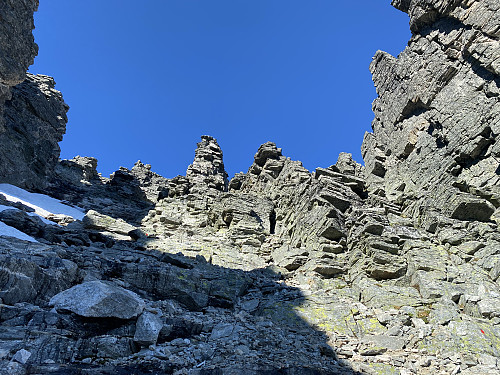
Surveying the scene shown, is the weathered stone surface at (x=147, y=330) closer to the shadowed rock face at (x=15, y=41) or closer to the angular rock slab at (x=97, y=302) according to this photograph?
the angular rock slab at (x=97, y=302)

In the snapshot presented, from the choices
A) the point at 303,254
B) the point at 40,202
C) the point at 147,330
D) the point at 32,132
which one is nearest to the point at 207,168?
the point at 32,132

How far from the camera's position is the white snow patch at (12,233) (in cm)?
1979

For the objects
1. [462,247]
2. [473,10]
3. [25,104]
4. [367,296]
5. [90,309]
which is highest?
[473,10]

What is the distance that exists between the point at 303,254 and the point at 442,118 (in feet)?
68.3

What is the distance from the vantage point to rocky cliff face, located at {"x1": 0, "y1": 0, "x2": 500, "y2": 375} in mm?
12211

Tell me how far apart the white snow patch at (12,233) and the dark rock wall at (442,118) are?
2907cm

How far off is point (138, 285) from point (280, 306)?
8.36 meters

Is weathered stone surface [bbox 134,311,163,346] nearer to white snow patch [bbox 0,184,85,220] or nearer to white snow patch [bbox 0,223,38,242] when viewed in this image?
white snow patch [bbox 0,223,38,242]

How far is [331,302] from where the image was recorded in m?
20.6

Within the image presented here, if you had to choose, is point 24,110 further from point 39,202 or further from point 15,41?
point 15,41

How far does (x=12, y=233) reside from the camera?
20094 mm

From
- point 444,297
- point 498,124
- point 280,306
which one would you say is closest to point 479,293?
point 444,297

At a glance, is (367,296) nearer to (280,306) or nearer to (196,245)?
(280,306)

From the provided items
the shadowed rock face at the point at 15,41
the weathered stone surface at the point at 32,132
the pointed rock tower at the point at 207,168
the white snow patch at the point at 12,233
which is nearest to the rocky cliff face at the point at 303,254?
the white snow patch at the point at 12,233
